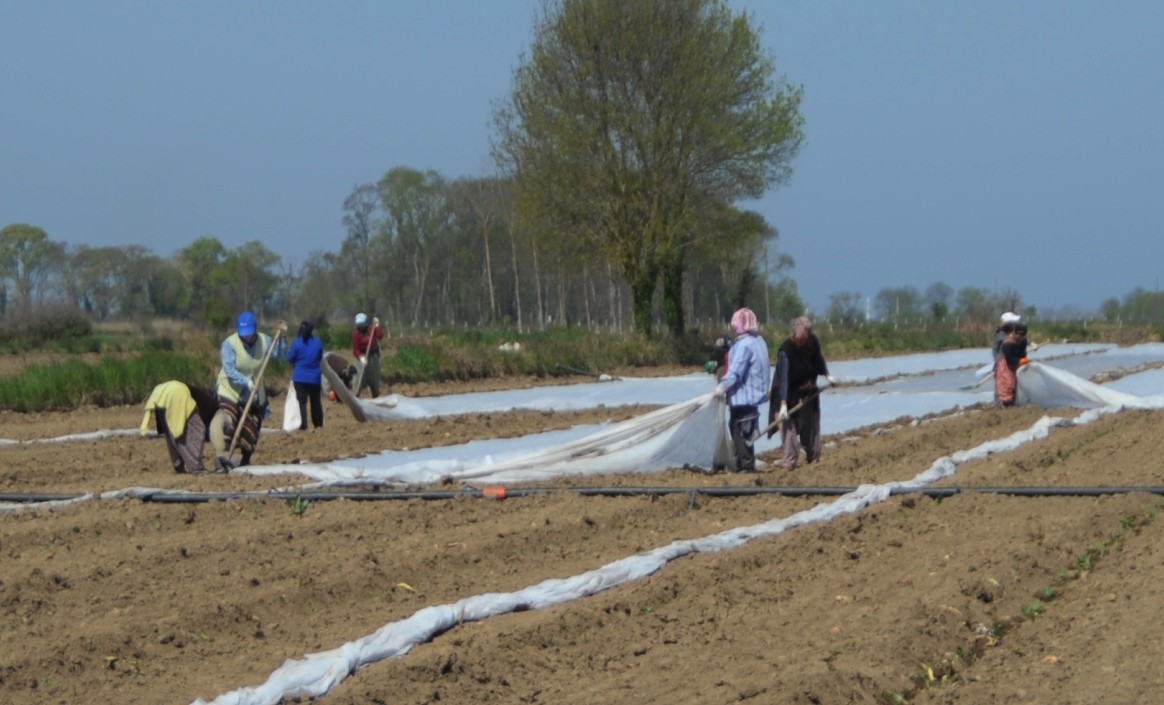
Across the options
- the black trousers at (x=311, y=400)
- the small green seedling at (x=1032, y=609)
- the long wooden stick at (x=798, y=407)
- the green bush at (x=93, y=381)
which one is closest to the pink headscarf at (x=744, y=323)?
the long wooden stick at (x=798, y=407)

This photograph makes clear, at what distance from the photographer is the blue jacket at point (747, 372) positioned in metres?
10.9

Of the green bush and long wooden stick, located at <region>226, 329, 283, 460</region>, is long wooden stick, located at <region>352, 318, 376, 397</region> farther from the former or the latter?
long wooden stick, located at <region>226, 329, 283, 460</region>

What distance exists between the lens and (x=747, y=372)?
11.0m

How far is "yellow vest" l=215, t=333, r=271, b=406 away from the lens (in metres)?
11.2

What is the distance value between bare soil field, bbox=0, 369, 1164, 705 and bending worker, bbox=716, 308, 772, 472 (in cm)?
36

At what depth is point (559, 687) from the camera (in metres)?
5.50

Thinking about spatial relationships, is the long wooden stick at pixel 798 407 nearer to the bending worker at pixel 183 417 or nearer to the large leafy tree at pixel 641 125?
the bending worker at pixel 183 417

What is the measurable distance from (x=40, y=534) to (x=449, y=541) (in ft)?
8.04

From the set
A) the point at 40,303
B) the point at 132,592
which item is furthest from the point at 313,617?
the point at 40,303

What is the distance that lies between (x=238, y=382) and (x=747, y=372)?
3.92 m

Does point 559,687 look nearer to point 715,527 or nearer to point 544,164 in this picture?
point 715,527

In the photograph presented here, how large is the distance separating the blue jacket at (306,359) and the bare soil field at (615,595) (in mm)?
3875

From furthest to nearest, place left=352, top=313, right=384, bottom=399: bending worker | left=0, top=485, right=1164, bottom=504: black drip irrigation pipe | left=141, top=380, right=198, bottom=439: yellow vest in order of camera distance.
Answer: left=352, top=313, right=384, bottom=399: bending worker
left=141, top=380, right=198, bottom=439: yellow vest
left=0, top=485, right=1164, bottom=504: black drip irrigation pipe

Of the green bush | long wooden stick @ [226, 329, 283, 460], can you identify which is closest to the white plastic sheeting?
long wooden stick @ [226, 329, 283, 460]
